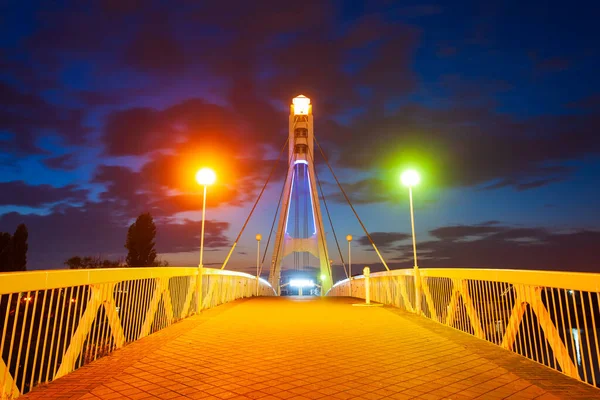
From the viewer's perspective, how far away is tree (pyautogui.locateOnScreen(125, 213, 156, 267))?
5916 cm

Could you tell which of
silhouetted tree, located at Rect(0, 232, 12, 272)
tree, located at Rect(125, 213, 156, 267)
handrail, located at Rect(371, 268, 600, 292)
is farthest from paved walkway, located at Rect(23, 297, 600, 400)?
tree, located at Rect(125, 213, 156, 267)

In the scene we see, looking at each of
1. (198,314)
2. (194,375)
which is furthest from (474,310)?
(198,314)

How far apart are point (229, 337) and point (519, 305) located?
4247mm

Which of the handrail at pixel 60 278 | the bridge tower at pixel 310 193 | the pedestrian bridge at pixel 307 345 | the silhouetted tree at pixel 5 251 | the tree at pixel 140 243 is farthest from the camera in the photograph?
the tree at pixel 140 243

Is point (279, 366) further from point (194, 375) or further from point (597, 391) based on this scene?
point (597, 391)

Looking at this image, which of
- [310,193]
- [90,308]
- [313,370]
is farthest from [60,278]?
[310,193]

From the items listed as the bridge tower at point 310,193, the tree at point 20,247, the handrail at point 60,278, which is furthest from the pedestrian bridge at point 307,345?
the tree at point 20,247

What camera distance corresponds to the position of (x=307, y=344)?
19.7 ft

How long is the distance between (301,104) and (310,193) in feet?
26.6

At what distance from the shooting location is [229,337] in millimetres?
6621

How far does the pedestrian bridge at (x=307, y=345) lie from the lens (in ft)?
12.1

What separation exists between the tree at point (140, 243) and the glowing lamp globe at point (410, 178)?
5432cm

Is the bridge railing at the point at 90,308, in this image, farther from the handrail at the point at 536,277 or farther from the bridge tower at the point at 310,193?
the bridge tower at the point at 310,193

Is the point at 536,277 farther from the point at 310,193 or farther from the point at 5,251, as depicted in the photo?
the point at 5,251
